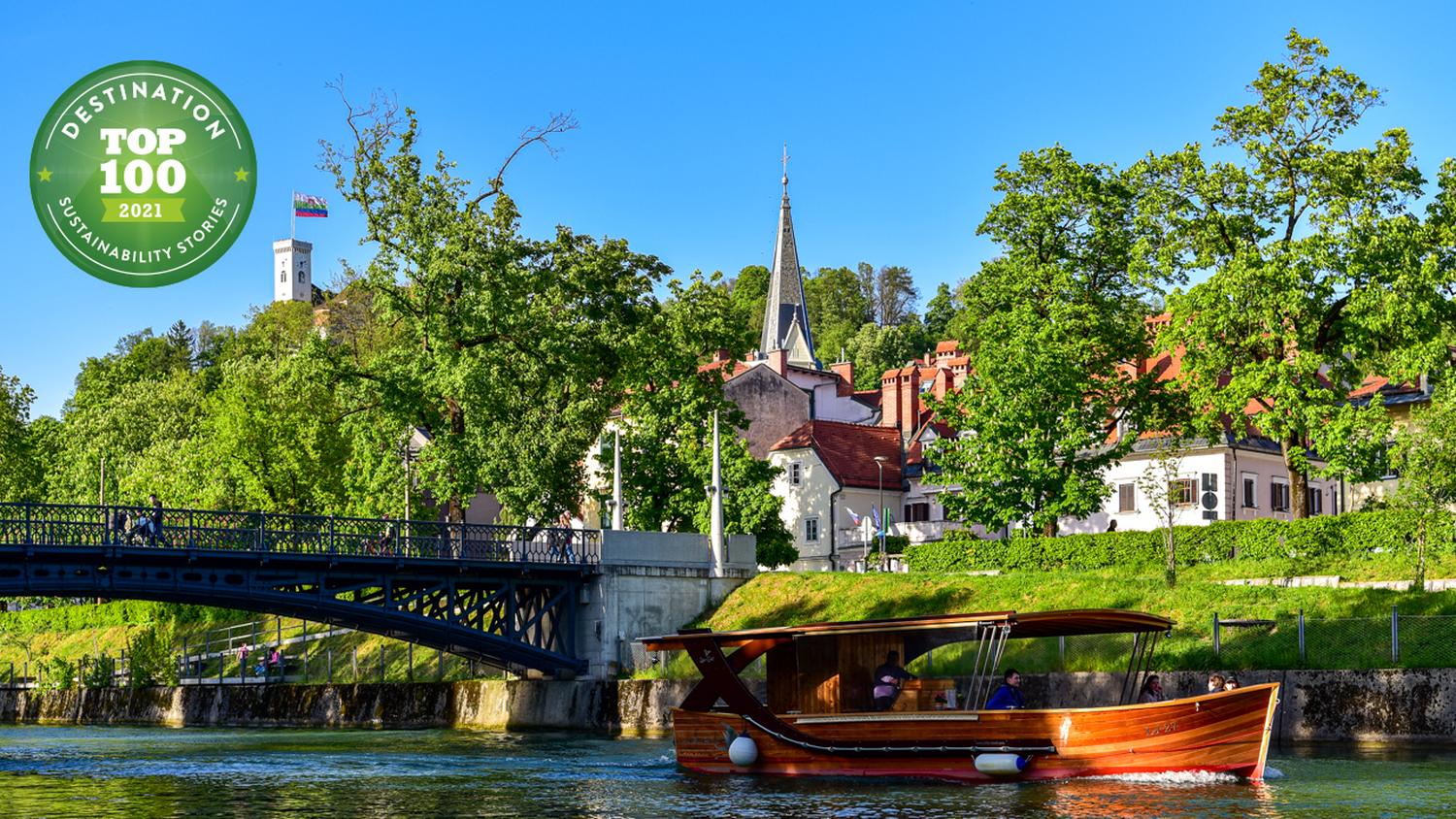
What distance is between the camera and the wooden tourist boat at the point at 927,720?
33688mm

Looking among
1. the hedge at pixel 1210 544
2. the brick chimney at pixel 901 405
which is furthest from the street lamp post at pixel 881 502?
the brick chimney at pixel 901 405

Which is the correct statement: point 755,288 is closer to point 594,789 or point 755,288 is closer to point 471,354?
point 471,354

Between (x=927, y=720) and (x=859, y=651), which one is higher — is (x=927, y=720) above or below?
below

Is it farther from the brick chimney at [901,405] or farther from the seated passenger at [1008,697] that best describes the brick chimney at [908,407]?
the seated passenger at [1008,697]

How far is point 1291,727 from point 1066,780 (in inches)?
415

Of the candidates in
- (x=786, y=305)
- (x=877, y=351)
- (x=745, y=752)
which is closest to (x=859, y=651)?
(x=745, y=752)

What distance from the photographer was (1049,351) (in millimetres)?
64875

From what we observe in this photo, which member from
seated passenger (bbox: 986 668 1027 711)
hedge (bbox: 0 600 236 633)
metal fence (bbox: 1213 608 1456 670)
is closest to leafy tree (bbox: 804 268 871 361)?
hedge (bbox: 0 600 236 633)

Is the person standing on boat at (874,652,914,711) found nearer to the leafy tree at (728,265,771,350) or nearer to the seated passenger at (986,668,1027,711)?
the seated passenger at (986,668,1027,711)

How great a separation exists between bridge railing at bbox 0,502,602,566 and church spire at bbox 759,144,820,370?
70.7 metres

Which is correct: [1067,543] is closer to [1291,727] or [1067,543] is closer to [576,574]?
[576,574]

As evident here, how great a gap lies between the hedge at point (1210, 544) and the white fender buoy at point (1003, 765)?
21709 millimetres

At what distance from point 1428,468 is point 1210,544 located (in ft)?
41.3

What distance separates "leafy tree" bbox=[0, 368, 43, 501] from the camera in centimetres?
9606
